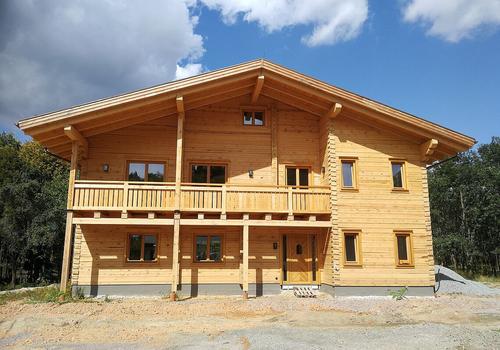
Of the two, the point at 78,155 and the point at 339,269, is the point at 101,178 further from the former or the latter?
the point at 339,269

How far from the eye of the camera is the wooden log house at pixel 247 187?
48.9ft

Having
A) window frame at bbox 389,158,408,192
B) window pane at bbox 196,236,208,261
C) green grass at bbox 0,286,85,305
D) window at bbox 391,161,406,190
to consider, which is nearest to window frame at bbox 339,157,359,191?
window frame at bbox 389,158,408,192

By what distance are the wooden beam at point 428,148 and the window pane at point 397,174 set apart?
3.28ft

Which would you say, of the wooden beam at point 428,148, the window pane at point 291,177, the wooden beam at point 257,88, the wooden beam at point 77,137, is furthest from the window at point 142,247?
the wooden beam at point 428,148

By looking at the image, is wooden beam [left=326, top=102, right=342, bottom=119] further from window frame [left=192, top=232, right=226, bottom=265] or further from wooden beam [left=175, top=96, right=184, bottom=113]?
window frame [left=192, top=232, right=226, bottom=265]

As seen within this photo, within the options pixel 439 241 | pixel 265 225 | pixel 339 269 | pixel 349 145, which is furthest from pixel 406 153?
pixel 439 241

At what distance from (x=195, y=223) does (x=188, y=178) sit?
242cm

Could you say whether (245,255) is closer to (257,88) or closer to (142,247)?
(142,247)

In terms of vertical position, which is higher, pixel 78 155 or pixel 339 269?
pixel 78 155

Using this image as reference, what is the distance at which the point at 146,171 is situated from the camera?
16.5 meters

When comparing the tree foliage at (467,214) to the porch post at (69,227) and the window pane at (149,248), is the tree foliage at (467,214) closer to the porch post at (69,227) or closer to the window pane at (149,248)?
the window pane at (149,248)

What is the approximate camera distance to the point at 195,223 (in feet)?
48.4

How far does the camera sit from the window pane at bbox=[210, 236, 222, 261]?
1620 cm

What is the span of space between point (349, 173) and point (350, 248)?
9.80 feet
